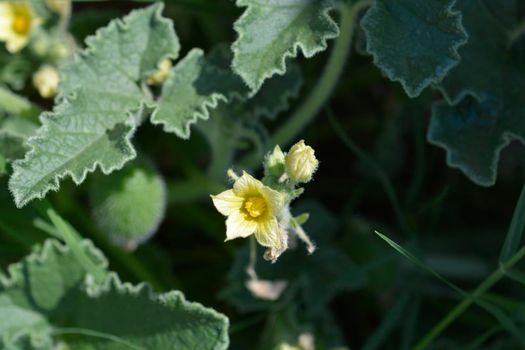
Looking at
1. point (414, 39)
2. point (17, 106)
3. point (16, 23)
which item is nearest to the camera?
point (414, 39)

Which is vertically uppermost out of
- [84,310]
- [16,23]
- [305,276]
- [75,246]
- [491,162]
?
[16,23]

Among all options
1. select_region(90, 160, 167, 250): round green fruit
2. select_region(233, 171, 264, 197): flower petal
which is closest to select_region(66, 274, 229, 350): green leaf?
select_region(90, 160, 167, 250): round green fruit

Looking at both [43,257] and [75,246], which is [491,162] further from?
[43,257]

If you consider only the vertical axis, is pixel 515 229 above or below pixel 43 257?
above

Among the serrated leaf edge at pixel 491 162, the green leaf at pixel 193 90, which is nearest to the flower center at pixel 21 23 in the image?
the green leaf at pixel 193 90

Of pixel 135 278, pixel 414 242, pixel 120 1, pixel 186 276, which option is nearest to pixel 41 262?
pixel 135 278

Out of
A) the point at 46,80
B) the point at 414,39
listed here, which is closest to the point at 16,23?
the point at 46,80
